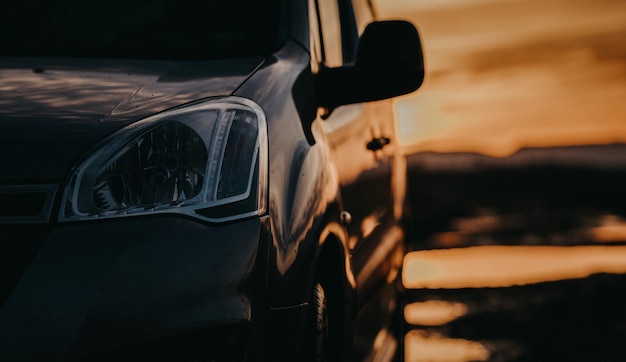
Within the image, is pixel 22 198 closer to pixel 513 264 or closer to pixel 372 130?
pixel 372 130

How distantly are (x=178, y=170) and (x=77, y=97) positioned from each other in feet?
1.32

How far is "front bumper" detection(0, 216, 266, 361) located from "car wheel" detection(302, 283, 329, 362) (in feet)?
1.89

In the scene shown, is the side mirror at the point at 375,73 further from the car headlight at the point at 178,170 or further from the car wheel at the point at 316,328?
the car headlight at the point at 178,170

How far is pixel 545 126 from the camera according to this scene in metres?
46.0

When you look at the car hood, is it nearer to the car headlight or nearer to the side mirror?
the car headlight

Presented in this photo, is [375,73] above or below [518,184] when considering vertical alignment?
above

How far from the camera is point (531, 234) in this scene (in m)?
13.9

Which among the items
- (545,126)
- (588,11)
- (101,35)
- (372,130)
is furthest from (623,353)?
(588,11)

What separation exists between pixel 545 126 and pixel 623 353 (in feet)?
126

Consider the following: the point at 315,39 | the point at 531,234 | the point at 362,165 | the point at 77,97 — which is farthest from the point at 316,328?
the point at 531,234

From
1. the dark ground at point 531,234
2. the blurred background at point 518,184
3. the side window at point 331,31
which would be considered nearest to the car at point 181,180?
the side window at point 331,31

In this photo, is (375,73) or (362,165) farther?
(362,165)

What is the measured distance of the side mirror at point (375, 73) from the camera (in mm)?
5613

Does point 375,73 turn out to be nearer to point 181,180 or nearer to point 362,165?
point 362,165
